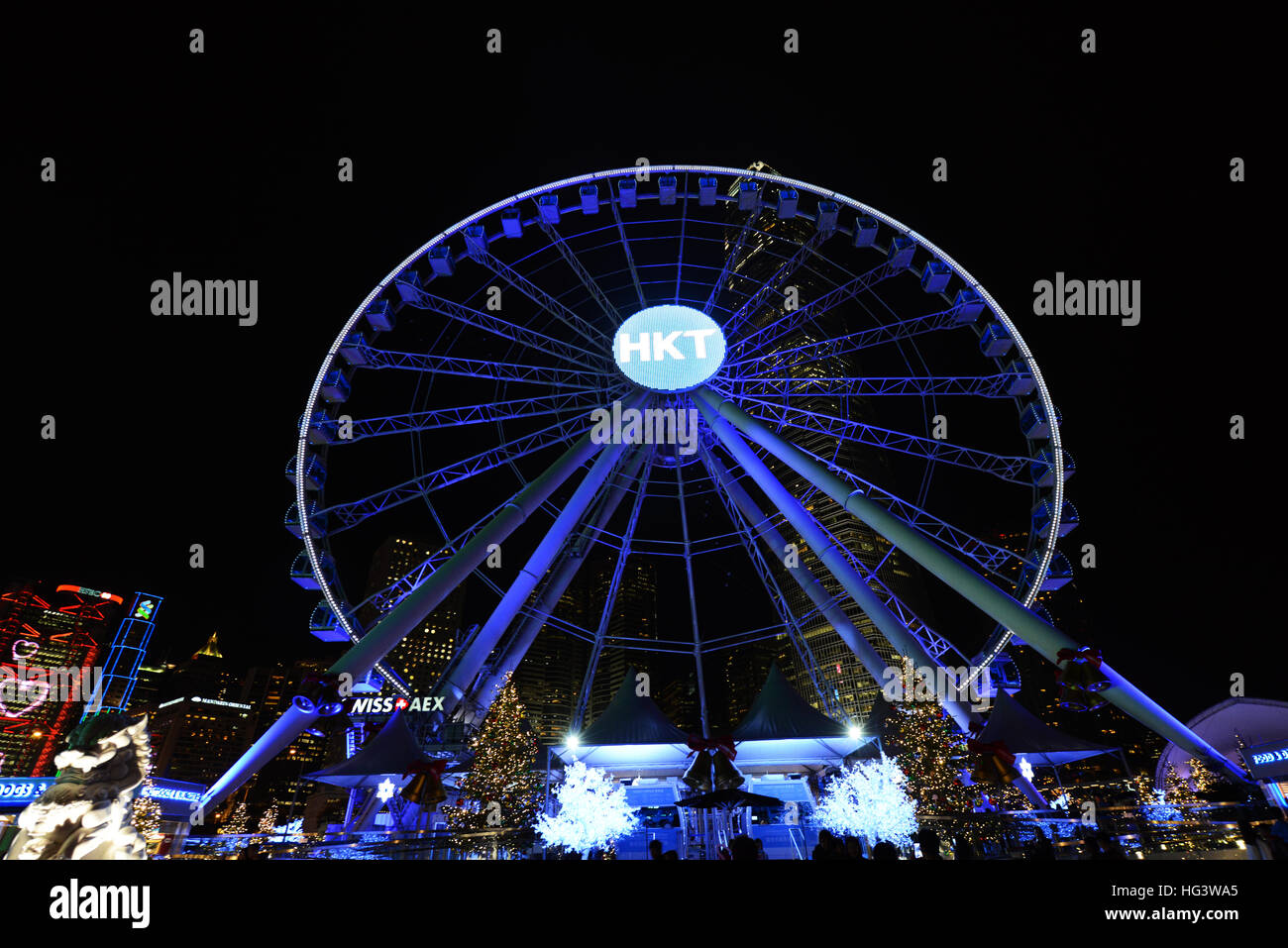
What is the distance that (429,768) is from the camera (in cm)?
1553

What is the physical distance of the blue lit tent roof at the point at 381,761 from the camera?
15914mm

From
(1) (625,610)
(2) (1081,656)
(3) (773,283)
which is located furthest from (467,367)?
(1) (625,610)

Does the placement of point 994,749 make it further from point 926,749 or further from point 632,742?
point 632,742

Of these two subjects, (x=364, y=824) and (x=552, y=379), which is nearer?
(x=364, y=824)

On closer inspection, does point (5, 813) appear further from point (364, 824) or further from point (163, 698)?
point (163, 698)

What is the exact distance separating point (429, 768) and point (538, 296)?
13457 mm

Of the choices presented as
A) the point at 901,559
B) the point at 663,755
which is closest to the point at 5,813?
the point at 663,755

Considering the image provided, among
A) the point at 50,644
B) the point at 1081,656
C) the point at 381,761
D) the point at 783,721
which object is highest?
the point at 1081,656

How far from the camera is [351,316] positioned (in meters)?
19.5

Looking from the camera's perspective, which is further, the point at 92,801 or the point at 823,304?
the point at 823,304

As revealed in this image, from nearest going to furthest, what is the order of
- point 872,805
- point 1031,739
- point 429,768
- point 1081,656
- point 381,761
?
1. point 1081,656
2. point 429,768
3. point 1031,739
4. point 381,761
5. point 872,805

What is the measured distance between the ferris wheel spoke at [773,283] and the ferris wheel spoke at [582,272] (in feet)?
11.7

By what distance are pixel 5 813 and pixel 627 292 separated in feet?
93.0
